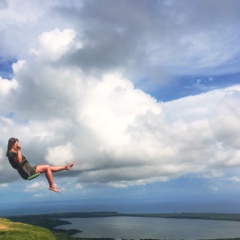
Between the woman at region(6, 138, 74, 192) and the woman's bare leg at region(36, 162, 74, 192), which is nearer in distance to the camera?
the woman at region(6, 138, 74, 192)

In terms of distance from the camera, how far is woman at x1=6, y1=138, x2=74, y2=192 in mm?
18141

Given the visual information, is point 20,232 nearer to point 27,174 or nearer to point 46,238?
point 46,238

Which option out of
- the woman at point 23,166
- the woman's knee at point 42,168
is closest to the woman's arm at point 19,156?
the woman at point 23,166

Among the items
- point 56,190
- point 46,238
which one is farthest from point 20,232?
point 56,190

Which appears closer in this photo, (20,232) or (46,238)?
(20,232)

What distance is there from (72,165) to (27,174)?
8.15ft

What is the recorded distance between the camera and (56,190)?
19391 millimetres

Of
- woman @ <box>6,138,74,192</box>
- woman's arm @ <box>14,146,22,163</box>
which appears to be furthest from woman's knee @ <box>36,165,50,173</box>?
woman's arm @ <box>14,146,22,163</box>

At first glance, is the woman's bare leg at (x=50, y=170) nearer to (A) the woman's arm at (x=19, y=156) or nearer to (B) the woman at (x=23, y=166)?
(B) the woman at (x=23, y=166)

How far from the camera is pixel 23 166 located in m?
18.5

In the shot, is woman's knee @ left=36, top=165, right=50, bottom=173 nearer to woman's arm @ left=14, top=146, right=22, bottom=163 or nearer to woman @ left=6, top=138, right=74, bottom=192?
woman @ left=6, top=138, right=74, bottom=192

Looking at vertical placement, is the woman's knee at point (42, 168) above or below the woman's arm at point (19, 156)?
below

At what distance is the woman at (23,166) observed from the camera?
18.1 meters


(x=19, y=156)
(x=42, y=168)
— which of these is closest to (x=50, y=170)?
(x=42, y=168)
